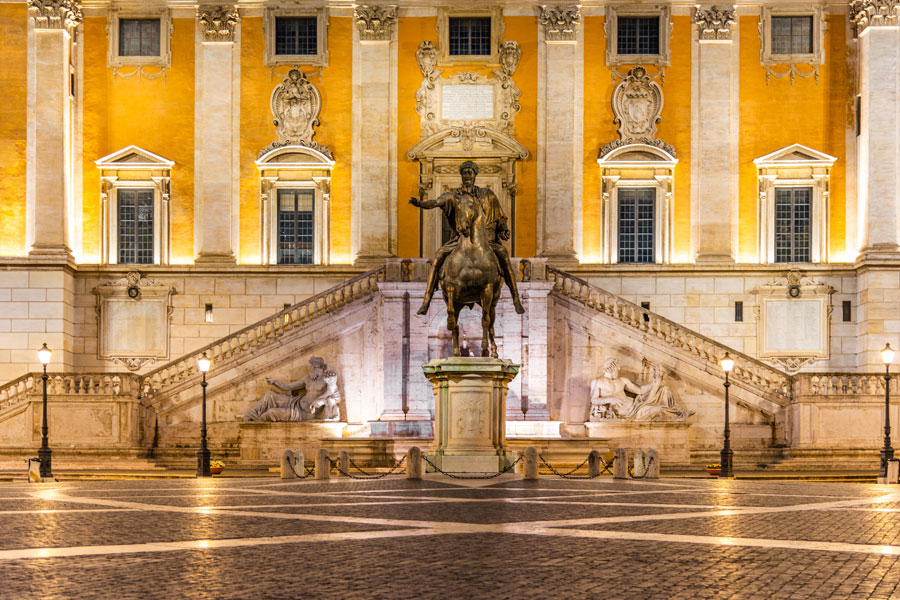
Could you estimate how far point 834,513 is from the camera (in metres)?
16.7

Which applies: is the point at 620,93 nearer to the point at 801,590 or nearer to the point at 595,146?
the point at 595,146

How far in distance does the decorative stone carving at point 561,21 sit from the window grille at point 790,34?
6.37 metres

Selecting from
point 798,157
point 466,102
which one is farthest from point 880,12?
point 466,102

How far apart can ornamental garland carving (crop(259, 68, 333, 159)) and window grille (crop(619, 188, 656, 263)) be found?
966 centimetres

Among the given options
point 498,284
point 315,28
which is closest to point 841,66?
point 315,28

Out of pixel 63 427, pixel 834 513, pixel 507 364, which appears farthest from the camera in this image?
pixel 63 427

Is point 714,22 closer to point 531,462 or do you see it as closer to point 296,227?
point 296,227

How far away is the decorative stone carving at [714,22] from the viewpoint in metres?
42.8

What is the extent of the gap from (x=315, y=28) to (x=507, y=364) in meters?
23.0

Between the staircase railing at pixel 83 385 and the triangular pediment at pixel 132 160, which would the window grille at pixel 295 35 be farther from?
the staircase railing at pixel 83 385

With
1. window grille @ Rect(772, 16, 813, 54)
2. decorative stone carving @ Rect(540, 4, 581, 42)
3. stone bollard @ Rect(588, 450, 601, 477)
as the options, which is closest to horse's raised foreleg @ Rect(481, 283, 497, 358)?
stone bollard @ Rect(588, 450, 601, 477)

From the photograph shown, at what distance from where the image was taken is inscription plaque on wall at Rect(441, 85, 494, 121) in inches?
1698

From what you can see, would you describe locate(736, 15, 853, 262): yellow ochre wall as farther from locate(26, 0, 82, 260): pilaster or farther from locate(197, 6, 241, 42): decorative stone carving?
locate(26, 0, 82, 260): pilaster

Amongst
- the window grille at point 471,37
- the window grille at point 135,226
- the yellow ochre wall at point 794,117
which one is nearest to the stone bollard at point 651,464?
the yellow ochre wall at point 794,117
